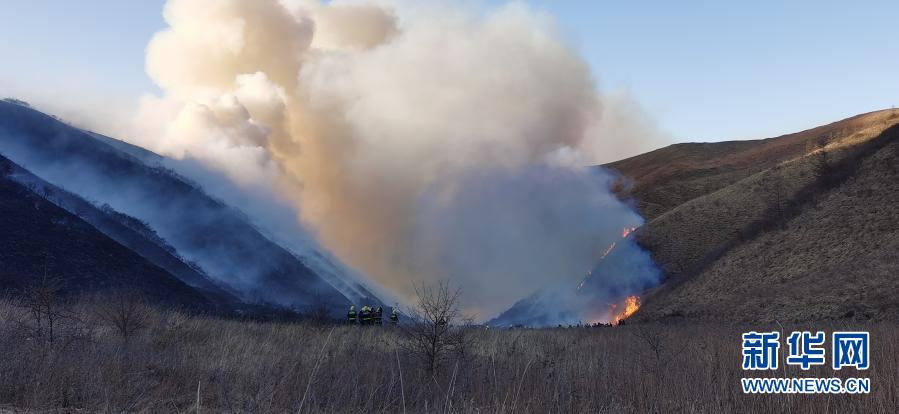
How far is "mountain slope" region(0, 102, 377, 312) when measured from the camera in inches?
4813

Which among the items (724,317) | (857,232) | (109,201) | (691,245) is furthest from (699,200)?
(109,201)

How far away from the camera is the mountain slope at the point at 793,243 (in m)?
35.0

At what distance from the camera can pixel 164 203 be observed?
138 m

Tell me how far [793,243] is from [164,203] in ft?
435

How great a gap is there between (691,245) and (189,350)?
64.8 meters

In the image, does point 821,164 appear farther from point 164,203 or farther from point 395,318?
point 164,203

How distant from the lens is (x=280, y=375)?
11.1m

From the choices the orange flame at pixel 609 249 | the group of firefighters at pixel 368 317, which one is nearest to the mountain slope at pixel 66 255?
the group of firefighters at pixel 368 317

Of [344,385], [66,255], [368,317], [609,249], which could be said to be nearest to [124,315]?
[344,385]

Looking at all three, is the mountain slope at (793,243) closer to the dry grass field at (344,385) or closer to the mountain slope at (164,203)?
the dry grass field at (344,385)

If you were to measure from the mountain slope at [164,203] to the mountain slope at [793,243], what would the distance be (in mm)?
74107

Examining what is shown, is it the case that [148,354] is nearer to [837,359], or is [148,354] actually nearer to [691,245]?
[837,359]

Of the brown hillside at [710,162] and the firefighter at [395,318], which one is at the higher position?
the brown hillside at [710,162]

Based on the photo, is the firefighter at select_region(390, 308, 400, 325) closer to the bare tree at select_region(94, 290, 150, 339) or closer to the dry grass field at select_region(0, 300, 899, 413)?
the bare tree at select_region(94, 290, 150, 339)
